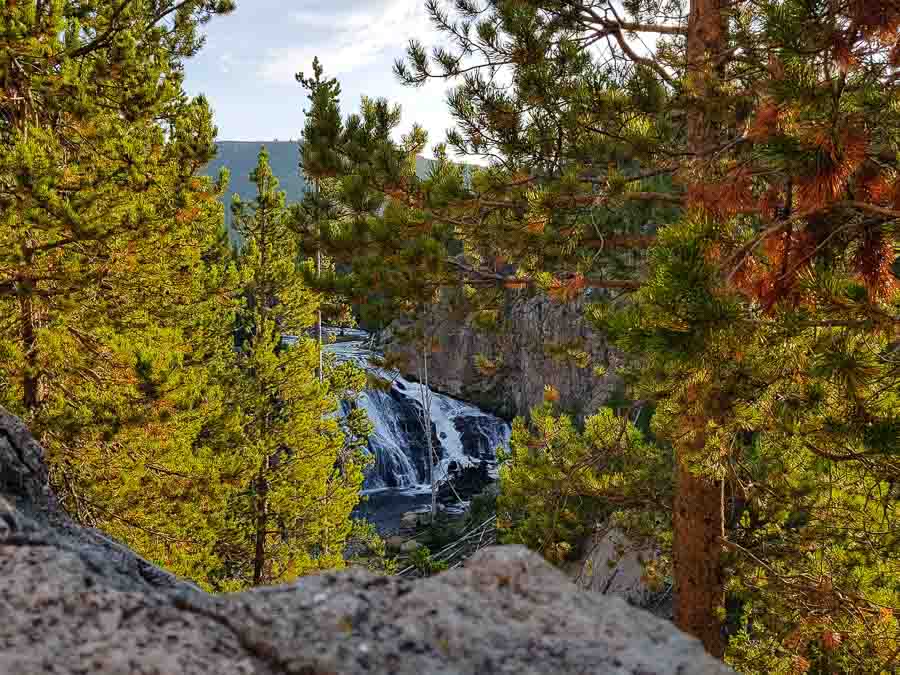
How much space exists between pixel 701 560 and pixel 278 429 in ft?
29.9

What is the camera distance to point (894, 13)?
7.06 ft

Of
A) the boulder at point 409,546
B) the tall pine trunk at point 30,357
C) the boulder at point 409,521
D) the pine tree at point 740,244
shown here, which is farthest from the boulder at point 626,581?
the boulder at point 409,521

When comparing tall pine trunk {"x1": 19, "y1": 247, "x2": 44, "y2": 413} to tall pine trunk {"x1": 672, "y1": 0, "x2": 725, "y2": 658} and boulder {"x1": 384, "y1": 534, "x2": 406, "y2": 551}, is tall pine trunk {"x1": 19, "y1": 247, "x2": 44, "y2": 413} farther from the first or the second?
boulder {"x1": 384, "y1": 534, "x2": 406, "y2": 551}

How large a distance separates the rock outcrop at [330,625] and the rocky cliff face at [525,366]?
17076mm

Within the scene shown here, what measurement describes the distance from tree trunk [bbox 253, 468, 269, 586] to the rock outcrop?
11059 mm

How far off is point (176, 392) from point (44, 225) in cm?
198

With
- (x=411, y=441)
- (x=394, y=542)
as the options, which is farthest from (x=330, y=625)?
(x=411, y=441)

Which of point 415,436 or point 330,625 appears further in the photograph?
point 415,436

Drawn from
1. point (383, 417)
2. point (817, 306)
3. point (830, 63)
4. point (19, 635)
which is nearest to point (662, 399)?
point (817, 306)

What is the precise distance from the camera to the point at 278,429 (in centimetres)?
1167

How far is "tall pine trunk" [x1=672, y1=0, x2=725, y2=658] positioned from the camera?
4188 mm

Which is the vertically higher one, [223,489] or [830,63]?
[830,63]

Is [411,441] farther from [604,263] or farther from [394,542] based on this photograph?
[604,263]

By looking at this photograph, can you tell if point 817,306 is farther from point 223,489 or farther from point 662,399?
point 223,489
